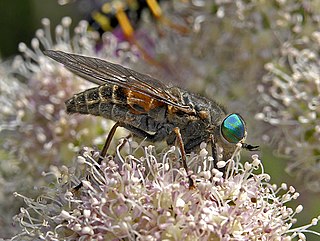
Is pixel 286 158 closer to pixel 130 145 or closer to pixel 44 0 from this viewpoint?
pixel 130 145

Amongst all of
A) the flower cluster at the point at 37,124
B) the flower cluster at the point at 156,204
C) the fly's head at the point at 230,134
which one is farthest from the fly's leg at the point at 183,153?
the flower cluster at the point at 37,124

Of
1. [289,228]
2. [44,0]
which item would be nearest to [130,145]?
[289,228]

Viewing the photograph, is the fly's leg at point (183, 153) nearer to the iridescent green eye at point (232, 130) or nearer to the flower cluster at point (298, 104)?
the iridescent green eye at point (232, 130)

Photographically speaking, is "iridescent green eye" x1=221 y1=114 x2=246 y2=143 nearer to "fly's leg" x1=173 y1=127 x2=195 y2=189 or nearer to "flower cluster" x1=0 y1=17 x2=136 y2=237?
"fly's leg" x1=173 y1=127 x2=195 y2=189

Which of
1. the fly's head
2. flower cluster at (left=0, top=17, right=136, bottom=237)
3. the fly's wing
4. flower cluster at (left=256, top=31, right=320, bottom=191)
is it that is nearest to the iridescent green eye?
the fly's head

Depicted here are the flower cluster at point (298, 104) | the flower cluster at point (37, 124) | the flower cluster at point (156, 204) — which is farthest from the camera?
the flower cluster at point (37, 124)

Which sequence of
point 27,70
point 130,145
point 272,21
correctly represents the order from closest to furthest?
point 130,145 < point 272,21 < point 27,70
